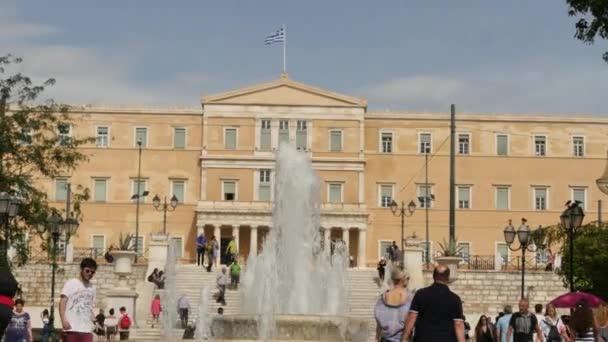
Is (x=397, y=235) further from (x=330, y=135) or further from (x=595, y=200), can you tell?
(x=595, y=200)

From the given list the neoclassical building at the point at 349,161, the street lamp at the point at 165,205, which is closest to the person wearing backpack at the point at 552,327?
the street lamp at the point at 165,205

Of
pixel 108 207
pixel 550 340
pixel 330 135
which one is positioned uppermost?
pixel 330 135

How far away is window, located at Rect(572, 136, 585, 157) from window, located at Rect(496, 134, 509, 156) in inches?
145

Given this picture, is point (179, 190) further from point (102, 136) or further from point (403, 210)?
point (403, 210)

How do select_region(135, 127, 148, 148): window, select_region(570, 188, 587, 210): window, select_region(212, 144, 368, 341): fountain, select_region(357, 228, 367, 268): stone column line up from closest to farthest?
select_region(212, 144, 368, 341): fountain
select_region(357, 228, 367, 268): stone column
select_region(570, 188, 587, 210): window
select_region(135, 127, 148, 148): window

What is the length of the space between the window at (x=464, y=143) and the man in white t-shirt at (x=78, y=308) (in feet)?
194

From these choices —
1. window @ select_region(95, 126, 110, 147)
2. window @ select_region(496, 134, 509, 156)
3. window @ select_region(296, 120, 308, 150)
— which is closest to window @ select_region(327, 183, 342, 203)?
window @ select_region(296, 120, 308, 150)

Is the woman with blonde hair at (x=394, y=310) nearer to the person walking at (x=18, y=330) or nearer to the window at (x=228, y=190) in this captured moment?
the person walking at (x=18, y=330)

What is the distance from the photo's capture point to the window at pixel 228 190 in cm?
6919

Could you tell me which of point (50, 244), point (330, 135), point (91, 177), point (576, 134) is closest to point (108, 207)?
point (91, 177)

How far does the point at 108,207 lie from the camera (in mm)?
69188

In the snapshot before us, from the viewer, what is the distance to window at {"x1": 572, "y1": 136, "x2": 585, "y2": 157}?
70.1 metres

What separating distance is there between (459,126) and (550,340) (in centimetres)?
5399

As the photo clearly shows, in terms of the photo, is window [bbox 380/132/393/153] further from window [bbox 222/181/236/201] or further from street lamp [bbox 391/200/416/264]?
window [bbox 222/181/236/201]
